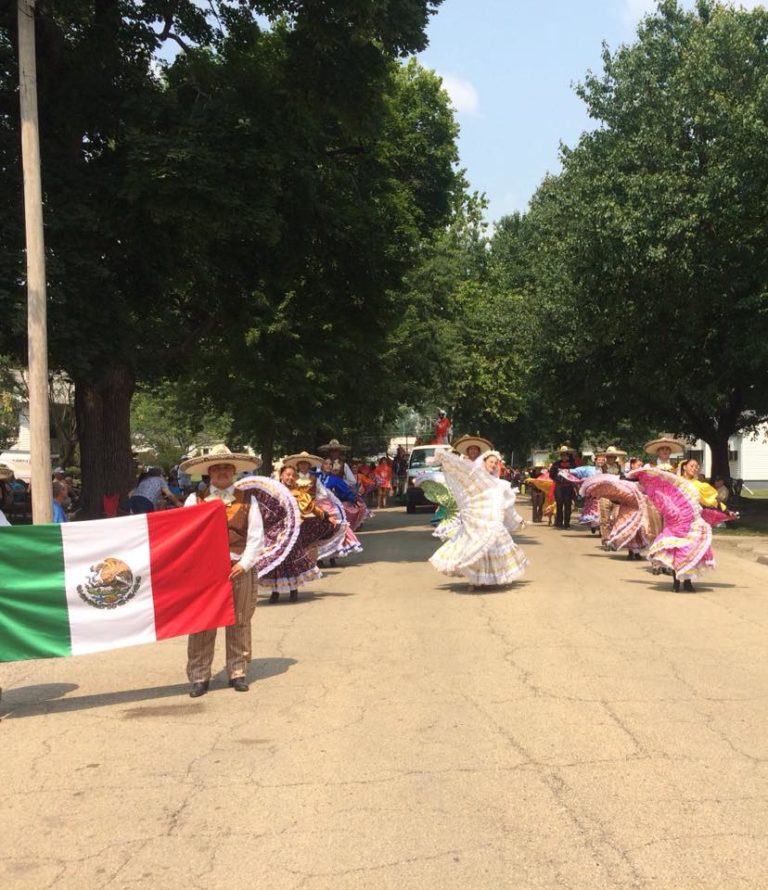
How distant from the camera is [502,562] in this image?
1306 cm

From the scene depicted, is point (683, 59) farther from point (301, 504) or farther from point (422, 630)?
point (422, 630)

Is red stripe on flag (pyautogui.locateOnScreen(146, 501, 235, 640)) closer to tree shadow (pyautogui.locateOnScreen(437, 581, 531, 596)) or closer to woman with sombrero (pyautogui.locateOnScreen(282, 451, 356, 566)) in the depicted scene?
woman with sombrero (pyautogui.locateOnScreen(282, 451, 356, 566))

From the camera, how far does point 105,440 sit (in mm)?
19891

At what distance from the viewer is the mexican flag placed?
A: 7.24m

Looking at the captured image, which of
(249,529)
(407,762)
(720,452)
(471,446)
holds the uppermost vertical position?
(471,446)

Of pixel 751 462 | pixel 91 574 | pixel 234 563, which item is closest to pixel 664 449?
pixel 234 563

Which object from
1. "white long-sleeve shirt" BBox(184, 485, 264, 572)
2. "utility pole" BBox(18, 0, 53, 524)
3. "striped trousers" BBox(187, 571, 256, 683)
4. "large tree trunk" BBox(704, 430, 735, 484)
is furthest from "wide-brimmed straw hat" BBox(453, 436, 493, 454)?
"large tree trunk" BBox(704, 430, 735, 484)

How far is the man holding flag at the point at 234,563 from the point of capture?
299 inches

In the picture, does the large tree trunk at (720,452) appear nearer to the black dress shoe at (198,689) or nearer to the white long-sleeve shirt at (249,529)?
the white long-sleeve shirt at (249,529)

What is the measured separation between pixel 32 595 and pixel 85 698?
3.12 ft

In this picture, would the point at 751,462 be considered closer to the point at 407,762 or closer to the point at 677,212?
the point at 677,212

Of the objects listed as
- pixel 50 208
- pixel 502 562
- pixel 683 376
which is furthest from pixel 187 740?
pixel 683 376

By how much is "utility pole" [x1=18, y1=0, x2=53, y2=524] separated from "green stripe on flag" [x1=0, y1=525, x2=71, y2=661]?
4.14 metres

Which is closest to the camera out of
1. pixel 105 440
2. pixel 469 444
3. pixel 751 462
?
pixel 469 444
